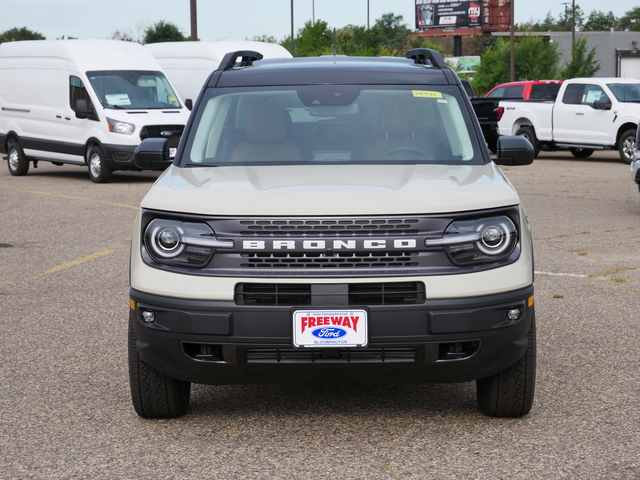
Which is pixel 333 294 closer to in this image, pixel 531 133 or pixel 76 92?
pixel 76 92

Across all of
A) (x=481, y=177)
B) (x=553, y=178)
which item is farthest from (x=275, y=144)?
(x=553, y=178)

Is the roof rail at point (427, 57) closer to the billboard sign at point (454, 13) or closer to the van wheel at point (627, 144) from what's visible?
the van wheel at point (627, 144)

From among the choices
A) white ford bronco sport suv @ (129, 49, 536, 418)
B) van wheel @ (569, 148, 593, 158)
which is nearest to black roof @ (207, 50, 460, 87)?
white ford bronco sport suv @ (129, 49, 536, 418)

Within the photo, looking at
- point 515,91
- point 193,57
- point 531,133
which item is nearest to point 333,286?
point 193,57

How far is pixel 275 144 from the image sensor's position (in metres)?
5.43

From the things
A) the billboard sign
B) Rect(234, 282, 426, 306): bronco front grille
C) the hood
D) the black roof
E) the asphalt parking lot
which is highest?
the billboard sign

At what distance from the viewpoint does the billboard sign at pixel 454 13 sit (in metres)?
80.1

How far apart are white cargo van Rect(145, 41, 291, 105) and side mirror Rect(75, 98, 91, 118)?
13.9 feet

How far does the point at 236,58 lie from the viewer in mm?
6199

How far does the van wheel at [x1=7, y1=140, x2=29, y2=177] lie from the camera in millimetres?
20781

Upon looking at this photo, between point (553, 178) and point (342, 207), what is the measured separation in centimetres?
1589

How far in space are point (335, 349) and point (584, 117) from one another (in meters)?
20.0

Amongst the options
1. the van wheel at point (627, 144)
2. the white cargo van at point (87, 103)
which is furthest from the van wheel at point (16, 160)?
the van wheel at point (627, 144)

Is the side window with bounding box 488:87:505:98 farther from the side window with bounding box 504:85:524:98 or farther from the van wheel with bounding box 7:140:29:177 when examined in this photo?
the van wheel with bounding box 7:140:29:177
